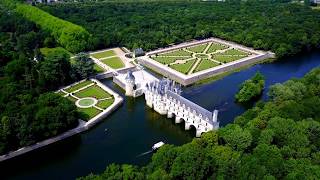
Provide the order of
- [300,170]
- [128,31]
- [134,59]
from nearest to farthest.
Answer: [300,170] < [134,59] < [128,31]

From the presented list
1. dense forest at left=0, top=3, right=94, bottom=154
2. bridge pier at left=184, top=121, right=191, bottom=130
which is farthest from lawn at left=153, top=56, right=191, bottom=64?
bridge pier at left=184, top=121, right=191, bottom=130

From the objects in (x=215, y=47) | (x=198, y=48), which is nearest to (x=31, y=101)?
(x=198, y=48)

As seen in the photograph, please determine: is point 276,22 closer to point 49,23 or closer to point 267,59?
point 267,59

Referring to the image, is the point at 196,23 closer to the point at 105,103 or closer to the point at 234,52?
the point at 234,52

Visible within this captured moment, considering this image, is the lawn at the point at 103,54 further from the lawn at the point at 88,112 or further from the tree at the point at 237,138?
the tree at the point at 237,138

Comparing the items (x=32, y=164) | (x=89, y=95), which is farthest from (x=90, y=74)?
(x=32, y=164)

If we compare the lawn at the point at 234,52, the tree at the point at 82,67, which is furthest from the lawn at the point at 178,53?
the tree at the point at 82,67
